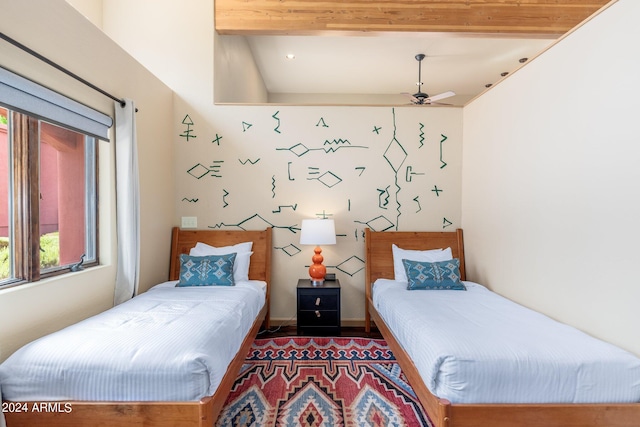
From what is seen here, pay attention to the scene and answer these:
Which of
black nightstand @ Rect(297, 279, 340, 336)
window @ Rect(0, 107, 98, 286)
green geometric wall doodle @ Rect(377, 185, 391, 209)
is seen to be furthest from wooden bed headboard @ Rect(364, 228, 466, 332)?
window @ Rect(0, 107, 98, 286)

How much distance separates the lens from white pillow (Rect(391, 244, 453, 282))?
296cm

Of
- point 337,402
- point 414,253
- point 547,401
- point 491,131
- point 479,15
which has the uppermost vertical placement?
point 479,15

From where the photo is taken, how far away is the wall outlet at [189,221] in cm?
316

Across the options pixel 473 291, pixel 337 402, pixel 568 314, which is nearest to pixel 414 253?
pixel 473 291

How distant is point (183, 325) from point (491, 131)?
286 centimetres

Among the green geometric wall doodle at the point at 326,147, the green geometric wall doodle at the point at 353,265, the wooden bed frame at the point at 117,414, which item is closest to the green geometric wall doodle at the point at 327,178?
the green geometric wall doodle at the point at 326,147

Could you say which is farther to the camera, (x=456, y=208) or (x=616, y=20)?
(x=456, y=208)

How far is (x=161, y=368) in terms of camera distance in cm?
136

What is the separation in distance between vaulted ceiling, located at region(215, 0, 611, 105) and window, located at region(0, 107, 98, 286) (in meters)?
1.88

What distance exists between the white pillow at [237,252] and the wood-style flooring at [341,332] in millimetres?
589

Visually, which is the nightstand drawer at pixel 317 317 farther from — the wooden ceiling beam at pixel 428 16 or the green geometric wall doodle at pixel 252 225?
the wooden ceiling beam at pixel 428 16

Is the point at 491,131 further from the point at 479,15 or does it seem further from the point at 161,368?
the point at 161,368

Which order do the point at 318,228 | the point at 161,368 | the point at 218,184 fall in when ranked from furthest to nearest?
the point at 218,184, the point at 318,228, the point at 161,368

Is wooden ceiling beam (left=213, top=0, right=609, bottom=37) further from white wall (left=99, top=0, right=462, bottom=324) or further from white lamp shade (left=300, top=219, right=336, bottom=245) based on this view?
white lamp shade (left=300, top=219, right=336, bottom=245)
